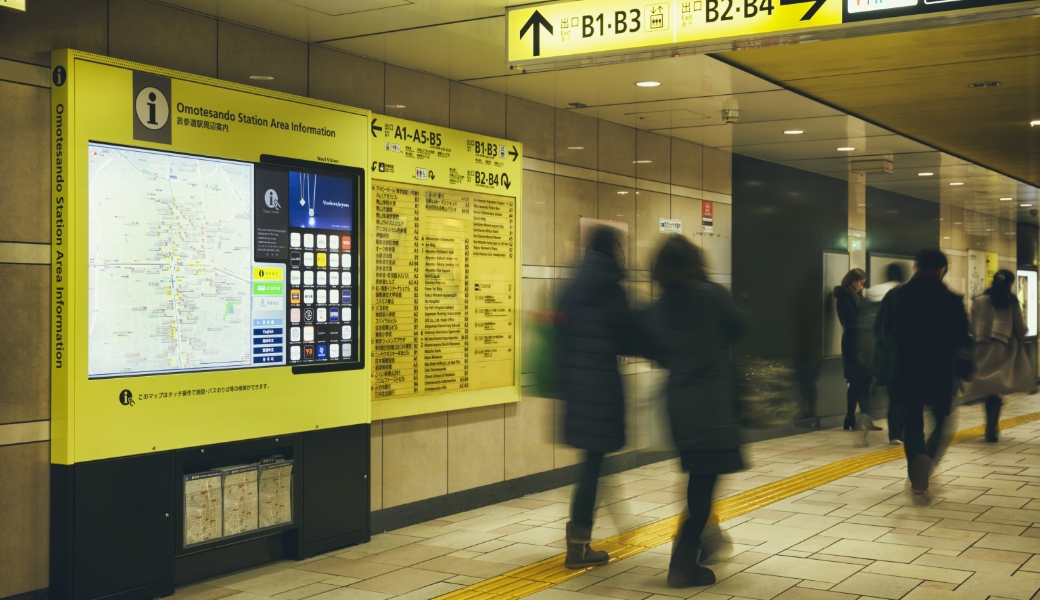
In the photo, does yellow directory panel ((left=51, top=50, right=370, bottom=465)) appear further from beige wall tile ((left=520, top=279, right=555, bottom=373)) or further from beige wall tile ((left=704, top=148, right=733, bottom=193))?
beige wall tile ((left=704, top=148, right=733, bottom=193))

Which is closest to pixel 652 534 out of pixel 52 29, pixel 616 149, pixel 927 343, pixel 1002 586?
pixel 1002 586

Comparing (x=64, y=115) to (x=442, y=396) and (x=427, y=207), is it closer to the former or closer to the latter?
(x=427, y=207)

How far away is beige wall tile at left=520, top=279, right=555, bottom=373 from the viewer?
23.9 feet

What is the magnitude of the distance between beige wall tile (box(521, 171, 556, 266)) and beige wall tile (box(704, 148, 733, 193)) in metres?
2.56

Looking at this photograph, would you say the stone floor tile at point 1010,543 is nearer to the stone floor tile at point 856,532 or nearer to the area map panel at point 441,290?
the stone floor tile at point 856,532

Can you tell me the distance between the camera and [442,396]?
21.4ft

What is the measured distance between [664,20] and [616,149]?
13.0ft

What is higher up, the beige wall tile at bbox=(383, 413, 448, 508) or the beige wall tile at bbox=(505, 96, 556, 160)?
the beige wall tile at bbox=(505, 96, 556, 160)

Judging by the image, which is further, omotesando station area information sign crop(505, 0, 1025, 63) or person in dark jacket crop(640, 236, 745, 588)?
person in dark jacket crop(640, 236, 745, 588)

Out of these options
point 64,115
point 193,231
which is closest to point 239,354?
point 193,231

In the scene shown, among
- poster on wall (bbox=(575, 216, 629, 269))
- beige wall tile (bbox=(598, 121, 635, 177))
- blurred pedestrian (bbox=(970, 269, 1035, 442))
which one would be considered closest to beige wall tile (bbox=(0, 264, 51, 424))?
poster on wall (bbox=(575, 216, 629, 269))

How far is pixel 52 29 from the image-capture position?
4352 mm

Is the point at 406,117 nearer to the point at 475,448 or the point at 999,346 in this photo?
the point at 475,448

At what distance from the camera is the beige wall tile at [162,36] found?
4617 millimetres
